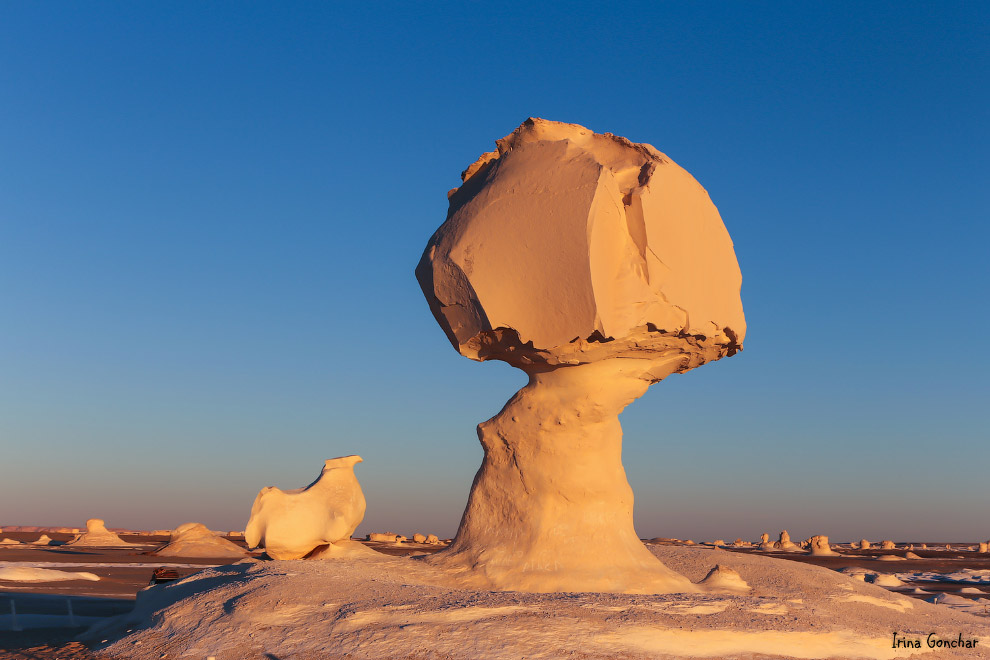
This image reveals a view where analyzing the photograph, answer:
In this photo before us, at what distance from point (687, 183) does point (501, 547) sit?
17.7ft

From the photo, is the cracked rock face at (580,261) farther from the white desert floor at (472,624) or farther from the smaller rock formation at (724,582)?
the white desert floor at (472,624)

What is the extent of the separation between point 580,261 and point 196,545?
1208 inches

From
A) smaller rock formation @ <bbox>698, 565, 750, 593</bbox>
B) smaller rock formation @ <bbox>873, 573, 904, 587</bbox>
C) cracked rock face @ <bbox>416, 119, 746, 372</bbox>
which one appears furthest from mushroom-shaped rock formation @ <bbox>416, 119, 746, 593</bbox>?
smaller rock formation @ <bbox>873, 573, 904, 587</bbox>

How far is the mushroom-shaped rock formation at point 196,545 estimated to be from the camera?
3519cm

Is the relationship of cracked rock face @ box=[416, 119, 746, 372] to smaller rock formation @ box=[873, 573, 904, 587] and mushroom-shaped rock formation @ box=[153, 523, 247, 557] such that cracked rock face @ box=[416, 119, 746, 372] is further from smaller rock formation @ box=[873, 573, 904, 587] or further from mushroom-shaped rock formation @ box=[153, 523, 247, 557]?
mushroom-shaped rock formation @ box=[153, 523, 247, 557]

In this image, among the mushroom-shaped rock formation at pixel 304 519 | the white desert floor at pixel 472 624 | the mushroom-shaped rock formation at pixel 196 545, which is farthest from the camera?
the mushroom-shaped rock formation at pixel 196 545

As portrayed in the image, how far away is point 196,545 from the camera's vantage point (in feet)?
117

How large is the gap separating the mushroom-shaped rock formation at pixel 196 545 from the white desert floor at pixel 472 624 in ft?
86.2

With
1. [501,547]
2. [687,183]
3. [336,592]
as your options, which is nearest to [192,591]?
[336,592]

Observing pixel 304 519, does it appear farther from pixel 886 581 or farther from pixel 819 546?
pixel 819 546

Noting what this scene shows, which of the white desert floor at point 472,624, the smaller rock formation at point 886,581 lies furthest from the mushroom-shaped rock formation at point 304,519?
the smaller rock formation at point 886,581

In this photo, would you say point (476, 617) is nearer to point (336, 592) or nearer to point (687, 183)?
point (336, 592)

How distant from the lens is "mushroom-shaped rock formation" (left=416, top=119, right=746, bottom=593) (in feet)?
33.6

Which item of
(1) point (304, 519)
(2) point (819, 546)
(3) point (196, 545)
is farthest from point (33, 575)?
(2) point (819, 546)
